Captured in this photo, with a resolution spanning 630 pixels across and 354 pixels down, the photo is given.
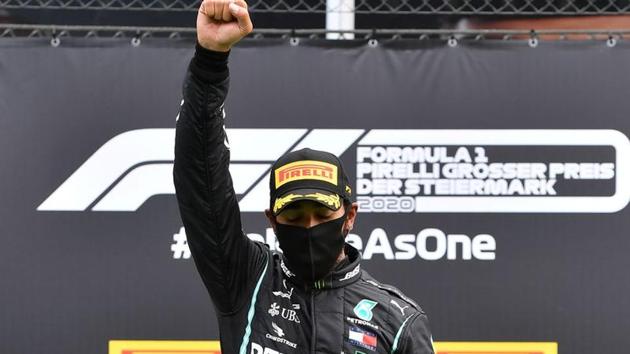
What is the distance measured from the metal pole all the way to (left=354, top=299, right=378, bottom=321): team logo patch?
70.7 inches

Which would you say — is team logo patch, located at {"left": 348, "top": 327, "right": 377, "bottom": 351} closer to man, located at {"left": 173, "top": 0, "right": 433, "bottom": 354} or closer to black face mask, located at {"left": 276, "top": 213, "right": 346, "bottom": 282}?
man, located at {"left": 173, "top": 0, "right": 433, "bottom": 354}

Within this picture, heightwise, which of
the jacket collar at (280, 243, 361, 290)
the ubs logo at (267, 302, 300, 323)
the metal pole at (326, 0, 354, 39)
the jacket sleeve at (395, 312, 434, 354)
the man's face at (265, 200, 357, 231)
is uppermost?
the metal pole at (326, 0, 354, 39)

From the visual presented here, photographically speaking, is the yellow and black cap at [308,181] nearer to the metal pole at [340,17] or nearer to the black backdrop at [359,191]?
the black backdrop at [359,191]

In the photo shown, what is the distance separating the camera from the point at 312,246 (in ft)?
6.00

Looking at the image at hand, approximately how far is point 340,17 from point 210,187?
72.7 inches

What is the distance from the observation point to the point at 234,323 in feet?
6.06

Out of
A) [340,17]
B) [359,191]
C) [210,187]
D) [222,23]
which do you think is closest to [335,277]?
[210,187]

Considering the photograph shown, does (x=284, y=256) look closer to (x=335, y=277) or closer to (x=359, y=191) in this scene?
(x=335, y=277)

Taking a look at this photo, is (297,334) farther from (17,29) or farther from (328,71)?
(17,29)

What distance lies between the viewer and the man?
5.79 feet

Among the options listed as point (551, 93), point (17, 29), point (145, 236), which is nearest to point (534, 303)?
point (551, 93)

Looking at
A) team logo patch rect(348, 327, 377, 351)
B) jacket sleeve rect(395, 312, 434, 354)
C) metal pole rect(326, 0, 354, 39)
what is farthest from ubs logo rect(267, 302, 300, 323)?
metal pole rect(326, 0, 354, 39)

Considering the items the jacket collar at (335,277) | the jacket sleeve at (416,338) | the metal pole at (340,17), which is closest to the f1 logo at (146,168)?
the metal pole at (340,17)

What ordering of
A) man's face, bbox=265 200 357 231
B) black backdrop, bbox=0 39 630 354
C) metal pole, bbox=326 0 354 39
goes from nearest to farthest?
man's face, bbox=265 200 357 231 → black backdrop, bbox=0 39 630 354 → metal pole, bbox=326 0 354 39
